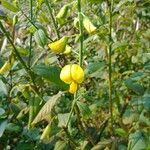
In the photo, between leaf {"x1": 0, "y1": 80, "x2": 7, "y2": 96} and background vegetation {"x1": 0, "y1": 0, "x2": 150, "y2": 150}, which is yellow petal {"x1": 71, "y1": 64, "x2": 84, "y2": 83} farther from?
leaf {"x1": 0, "y1": 80, "x2": 7, "y2": 96}

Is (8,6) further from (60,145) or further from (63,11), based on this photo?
(60,145)

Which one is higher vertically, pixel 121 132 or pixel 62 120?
pixel 62 120

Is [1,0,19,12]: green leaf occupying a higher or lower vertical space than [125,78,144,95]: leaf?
higher

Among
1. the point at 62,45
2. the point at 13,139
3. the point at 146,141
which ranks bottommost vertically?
the point at 13,139

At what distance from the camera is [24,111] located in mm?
1831

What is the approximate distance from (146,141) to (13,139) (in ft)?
2.36

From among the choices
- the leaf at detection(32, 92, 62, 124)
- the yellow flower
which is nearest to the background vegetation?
the leaf at detection(32, 92, 62, 124)

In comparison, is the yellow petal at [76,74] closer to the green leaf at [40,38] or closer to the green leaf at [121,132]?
the green leaf at [40,38]

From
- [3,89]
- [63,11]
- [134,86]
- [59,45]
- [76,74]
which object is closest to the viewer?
[76,74]

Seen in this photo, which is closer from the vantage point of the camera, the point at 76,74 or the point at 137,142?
the point at 76,74

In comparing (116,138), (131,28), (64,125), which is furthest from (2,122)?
(131,28)

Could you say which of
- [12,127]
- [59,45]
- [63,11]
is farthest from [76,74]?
[12,127]

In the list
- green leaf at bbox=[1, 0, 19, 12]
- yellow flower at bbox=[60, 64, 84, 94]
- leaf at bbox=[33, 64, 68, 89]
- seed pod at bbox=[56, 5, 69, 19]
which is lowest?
leaf at bbox=[33, 64, 68, 89]

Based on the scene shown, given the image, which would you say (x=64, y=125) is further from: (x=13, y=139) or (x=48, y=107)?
(x=13, y=139)
